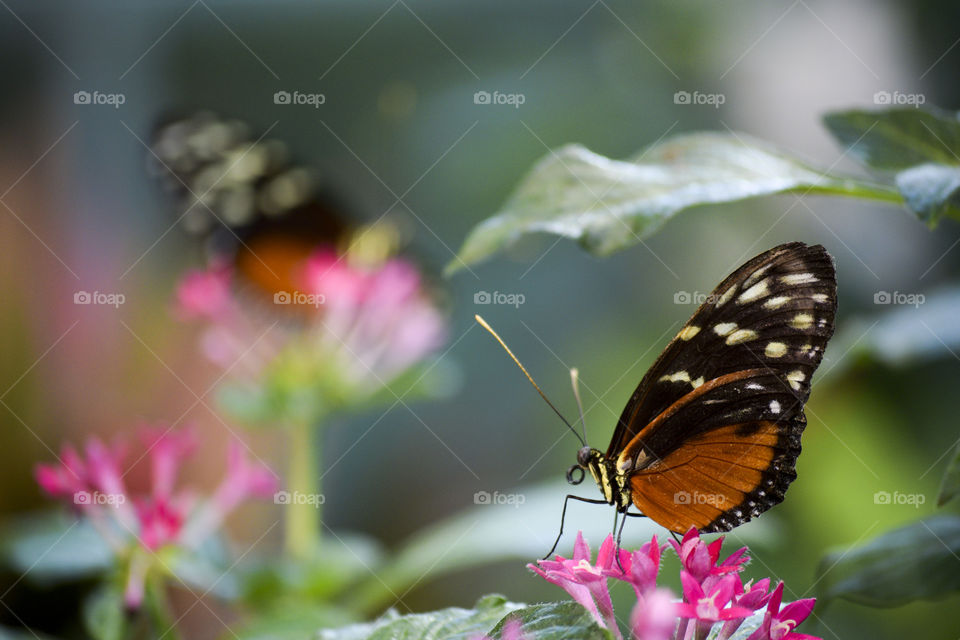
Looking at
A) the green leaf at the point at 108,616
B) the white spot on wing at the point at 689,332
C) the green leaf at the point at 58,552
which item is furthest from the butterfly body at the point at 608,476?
the green leaf at the point at 58,552

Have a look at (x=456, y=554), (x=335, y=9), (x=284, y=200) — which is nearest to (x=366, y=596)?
(x=456, y=554)

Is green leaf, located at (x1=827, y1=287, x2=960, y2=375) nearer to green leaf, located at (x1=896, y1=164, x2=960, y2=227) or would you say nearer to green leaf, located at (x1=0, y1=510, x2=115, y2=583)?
green leaf, located at (x1=896, y1=164, x2=960, y2=227)

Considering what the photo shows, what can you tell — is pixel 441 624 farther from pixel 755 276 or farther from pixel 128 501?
pixel 128 501

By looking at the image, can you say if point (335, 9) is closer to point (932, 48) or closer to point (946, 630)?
point (932, 48)

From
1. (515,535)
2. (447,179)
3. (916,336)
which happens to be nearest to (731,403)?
(916,336)

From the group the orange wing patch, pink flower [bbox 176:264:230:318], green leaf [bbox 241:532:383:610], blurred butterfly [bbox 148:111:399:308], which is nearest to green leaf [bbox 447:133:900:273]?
the orange wing patch

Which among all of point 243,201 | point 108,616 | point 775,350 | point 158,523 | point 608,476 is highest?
point 243,201
